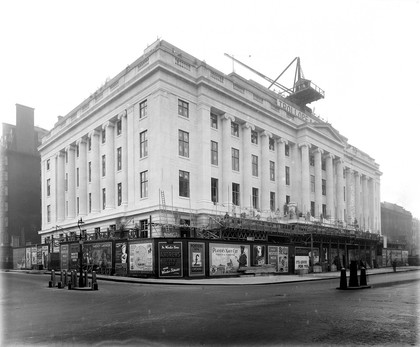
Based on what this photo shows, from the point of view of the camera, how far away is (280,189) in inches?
2128

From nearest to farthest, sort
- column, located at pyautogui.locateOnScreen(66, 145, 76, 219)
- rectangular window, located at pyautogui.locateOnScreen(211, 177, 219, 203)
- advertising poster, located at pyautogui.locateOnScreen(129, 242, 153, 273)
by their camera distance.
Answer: advertising poster, located at pyautogui.locateOnScreen(129, 242, 153, 273) < rectangular window, located at pyautogui.locateOnScreen(211, 177, 219, 203) < column, located at pyautogui.locateOnScreen(66, 145, 76, 219)

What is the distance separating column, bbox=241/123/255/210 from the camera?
1891 inches

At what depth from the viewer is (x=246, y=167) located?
160ft

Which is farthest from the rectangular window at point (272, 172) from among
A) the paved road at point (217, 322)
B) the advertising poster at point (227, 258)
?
the paved road at point (217, 322)

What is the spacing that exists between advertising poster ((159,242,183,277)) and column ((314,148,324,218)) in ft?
108

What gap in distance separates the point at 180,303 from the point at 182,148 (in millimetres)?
27959

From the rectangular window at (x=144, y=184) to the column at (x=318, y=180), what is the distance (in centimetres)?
2845

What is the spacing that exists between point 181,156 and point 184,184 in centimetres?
273

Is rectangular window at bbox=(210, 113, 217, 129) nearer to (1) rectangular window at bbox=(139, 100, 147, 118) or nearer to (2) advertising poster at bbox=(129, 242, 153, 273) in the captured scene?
(1) rectangular window at bbox=(139, 100, 147, 118)

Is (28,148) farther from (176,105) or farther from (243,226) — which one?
(243,226)

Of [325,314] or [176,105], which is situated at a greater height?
[176,105]

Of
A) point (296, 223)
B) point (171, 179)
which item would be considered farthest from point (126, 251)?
point (296, 223)

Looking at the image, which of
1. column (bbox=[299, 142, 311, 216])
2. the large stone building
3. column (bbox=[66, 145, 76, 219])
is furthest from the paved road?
the large stone building

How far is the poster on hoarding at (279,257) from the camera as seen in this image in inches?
1513
